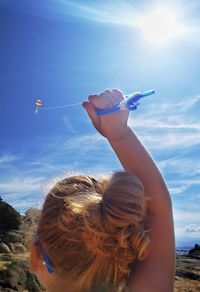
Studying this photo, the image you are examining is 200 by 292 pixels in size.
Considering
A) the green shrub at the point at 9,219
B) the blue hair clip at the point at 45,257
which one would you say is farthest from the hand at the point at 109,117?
the green shrub at the point at 9,219

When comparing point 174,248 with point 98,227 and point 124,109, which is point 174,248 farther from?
point 124,109

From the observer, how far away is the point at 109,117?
2688 mm

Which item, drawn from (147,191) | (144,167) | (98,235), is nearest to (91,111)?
(144,167)

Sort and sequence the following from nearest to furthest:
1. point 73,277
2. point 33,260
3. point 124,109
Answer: point 73,277, point 33,260, point 124,109

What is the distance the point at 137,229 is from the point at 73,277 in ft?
1.20

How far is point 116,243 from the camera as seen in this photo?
7.37 ft

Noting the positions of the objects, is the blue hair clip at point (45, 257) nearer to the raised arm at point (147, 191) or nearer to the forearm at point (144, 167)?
the raised arm at point (147, 191)

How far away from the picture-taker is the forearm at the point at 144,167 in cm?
257

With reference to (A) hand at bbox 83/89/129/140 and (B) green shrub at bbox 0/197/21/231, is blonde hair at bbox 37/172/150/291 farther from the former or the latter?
(B) green shrub at bbox 0/197/21/231

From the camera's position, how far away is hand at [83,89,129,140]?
2.62 metres

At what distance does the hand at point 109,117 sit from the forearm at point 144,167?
0.04 metres

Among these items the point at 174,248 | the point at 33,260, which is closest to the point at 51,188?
the point at 33,260

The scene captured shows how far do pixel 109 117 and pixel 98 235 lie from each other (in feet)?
2.41

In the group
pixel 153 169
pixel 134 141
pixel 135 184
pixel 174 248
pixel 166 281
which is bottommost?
pixel 166 281
